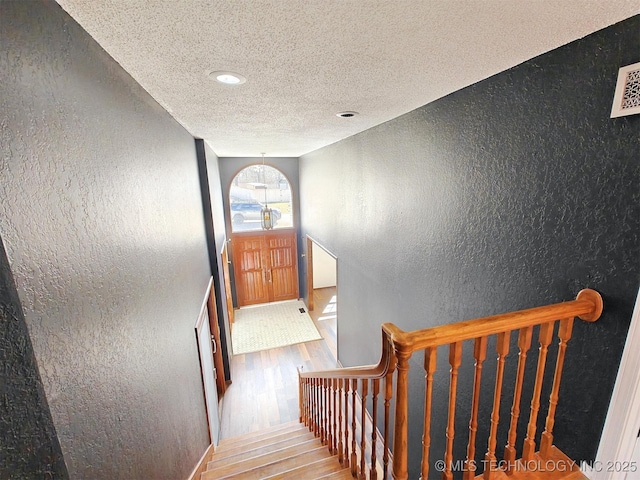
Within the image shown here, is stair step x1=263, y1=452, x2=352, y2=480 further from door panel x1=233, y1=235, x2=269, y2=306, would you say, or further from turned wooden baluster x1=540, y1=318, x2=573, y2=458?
door panel x1=233, y1=235, x2=269, y2=306

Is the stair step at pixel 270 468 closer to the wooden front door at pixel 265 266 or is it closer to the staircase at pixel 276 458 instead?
the staircase at pixel 276 458

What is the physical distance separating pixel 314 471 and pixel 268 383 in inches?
107

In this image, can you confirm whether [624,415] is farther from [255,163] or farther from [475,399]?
[255,163]

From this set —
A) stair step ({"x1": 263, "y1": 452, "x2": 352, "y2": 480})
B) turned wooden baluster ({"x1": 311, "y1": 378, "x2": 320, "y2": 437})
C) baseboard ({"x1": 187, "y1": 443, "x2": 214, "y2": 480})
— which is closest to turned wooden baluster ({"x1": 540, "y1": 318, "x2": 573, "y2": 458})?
stair step ({"x1": 263, "y1": 452, "x2": 352, "y2": 480})

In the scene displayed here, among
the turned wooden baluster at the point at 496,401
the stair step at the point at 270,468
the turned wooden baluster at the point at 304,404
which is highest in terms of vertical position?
the turned wooden baluster at the point at 496,401

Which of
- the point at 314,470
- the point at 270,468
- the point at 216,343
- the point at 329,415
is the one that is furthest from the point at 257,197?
the point at 314,470

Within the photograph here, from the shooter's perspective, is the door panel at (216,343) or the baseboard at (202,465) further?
the door panel at (216,343)

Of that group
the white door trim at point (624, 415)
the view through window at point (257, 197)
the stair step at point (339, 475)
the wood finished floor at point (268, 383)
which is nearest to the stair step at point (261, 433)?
the wood finished floor at point (268, 383)

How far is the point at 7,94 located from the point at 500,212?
1.97m

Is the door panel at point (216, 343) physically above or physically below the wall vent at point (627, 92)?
below

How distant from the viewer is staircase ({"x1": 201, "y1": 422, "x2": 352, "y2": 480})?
87.1 inches

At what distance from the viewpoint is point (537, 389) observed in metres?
1.31

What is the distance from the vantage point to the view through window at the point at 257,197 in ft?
22.0

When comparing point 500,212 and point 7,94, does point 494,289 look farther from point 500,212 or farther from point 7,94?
point 7,94
